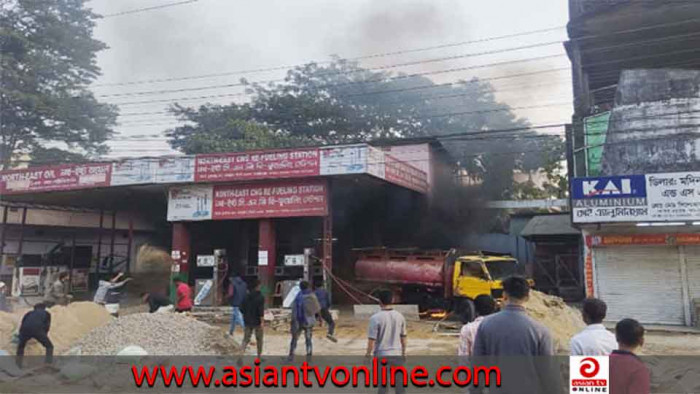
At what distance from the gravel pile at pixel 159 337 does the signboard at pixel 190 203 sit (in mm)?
9947

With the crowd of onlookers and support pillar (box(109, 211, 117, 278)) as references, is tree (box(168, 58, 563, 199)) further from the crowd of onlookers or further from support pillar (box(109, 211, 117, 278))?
the crowd of onlookers

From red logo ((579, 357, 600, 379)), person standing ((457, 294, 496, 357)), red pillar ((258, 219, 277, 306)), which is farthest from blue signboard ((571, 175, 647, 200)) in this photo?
red logo ((579, 357, 600, 379))

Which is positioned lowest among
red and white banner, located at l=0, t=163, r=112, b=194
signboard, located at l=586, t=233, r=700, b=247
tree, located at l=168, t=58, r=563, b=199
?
signboard, located at l=586, t=233, r=700, b=247

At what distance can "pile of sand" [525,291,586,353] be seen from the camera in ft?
36.5

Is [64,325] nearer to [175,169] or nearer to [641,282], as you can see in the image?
[175,169]

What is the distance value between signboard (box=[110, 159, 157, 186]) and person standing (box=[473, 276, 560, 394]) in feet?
61.7

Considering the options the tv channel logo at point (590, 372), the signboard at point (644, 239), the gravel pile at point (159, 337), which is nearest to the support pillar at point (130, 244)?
the gravel pile at point (159, 337)

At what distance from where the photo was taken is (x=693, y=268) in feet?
52.1

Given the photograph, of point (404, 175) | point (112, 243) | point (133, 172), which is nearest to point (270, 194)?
point (404, 175)

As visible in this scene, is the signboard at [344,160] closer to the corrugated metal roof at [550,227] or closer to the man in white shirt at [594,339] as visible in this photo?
the corrugated metal roof at [550,227]

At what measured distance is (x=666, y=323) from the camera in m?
16.0

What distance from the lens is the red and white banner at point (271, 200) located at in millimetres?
18781

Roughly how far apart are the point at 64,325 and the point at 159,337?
3.02 m

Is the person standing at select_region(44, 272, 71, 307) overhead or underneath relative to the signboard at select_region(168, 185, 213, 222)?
underneath
